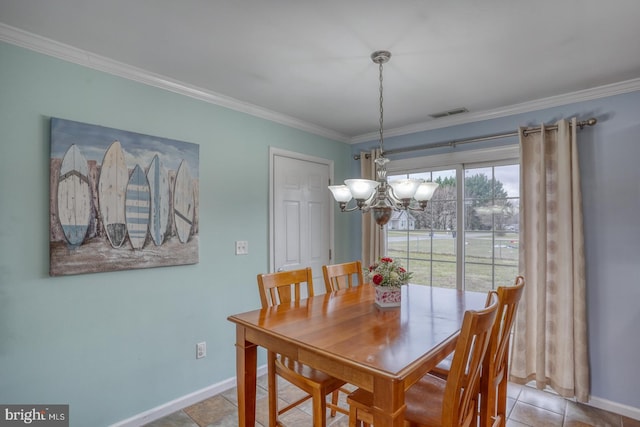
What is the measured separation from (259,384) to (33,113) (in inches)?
97.4

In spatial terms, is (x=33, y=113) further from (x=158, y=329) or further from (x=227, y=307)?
(x=227, y=307)

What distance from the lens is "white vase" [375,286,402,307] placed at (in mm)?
1946

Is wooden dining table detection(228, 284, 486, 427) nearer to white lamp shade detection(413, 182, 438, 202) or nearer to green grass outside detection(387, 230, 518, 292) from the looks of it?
white lamp shade detection(413, 182, 438, 202)

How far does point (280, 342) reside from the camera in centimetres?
154

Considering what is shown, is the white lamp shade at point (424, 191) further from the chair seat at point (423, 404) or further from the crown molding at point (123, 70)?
the crown molding at point (123, 70)

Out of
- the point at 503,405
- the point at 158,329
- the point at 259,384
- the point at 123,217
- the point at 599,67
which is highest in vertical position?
the point at 599,67

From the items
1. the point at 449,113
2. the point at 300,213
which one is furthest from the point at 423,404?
the point at 449,113

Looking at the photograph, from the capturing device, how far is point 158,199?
2.30 metres

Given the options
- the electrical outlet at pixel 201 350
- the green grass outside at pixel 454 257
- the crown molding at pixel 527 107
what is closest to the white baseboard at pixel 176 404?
the electrical outlet at pixel 201 350

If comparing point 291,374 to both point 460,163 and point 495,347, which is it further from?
point 460,163

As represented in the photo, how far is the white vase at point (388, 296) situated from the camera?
Answer: 195 centimetres

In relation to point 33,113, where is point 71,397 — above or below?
below

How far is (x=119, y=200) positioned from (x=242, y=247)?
1.03m

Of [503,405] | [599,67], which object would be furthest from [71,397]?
[599,67]
